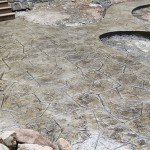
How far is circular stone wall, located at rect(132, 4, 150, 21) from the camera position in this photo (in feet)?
36.9

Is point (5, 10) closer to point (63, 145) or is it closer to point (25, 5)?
point (25, 5)

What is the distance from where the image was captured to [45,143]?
13.9 feet

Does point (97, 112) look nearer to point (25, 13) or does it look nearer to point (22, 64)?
point (22, 64)

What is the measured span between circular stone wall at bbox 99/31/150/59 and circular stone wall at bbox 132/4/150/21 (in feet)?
5.89

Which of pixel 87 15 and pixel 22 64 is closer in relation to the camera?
pixel 22 64

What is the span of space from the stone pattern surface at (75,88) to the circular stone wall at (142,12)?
2473 millimetres

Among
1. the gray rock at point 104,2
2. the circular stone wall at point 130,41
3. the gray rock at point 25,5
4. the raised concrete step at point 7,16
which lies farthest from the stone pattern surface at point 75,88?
the gray rock at point 104,2

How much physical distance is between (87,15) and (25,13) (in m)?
2.33

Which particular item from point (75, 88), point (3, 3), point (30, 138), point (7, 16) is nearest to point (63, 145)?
point (30, 138)

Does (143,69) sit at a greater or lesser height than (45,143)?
lesser

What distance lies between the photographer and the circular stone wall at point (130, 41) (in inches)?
331

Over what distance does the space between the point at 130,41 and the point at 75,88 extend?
3577 mm

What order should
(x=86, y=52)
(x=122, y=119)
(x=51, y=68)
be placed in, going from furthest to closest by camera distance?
(x=86, y=52)
(x=51, y=68)
(x=122, y=119)

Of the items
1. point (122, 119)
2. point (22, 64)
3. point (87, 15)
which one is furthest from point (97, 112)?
point (87, 15)
